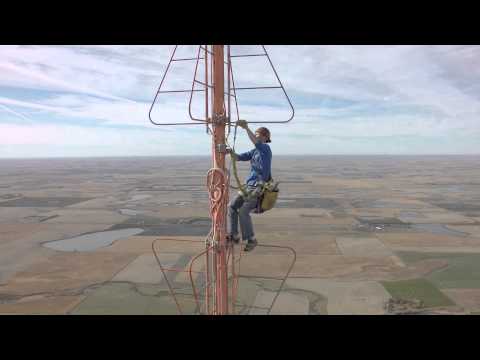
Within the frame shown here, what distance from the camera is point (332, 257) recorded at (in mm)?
28469

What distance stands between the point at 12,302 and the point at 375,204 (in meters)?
48.5

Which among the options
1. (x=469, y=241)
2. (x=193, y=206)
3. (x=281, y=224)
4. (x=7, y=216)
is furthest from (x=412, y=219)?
(x=7, y=216)

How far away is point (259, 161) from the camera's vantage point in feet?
22.7

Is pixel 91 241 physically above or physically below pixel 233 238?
below

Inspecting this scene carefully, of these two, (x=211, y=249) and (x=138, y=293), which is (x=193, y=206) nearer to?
(x=138, y=293)

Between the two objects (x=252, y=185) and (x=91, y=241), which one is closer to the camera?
(x=252, y=185)

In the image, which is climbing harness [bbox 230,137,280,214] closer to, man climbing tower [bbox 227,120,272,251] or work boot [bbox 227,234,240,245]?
man climbing tower [bbox 227,120,272,251]

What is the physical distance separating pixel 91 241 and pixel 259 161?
3051cm

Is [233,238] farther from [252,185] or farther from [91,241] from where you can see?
[91,241]

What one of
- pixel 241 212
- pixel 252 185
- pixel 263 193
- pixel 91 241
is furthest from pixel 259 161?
pixel 91 241

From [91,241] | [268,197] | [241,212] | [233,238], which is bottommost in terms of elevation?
[91,241]

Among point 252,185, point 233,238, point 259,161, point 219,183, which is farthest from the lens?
point 252,185

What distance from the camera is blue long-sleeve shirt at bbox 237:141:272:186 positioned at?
22.4ft

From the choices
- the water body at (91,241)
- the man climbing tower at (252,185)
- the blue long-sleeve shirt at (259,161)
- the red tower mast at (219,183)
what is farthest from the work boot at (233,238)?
the water body at (91,241)
